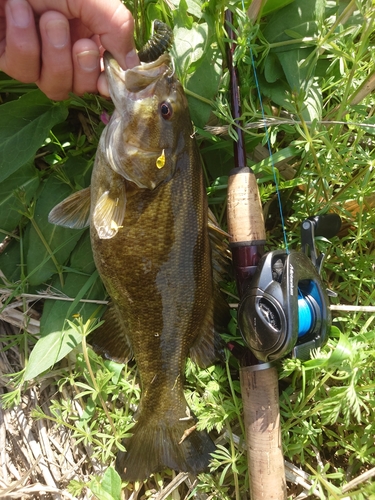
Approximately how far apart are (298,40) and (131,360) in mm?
1814

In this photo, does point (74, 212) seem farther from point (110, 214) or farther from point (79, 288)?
point (79, 288)

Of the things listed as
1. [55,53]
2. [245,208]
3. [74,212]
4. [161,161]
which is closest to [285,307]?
[245,208]

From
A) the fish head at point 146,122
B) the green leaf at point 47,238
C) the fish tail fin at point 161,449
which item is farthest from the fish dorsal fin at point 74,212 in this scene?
the fish tail fin at point 161,449

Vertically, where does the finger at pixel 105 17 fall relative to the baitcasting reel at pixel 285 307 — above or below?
above

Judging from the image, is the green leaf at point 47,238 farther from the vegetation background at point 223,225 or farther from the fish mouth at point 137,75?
the fish mouth at point 137,75

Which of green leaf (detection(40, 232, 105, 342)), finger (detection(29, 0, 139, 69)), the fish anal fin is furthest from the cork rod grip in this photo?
green leaf (detection(40, 232, 105, 342))

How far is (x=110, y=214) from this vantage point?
178 centimetres

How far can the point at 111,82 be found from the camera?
168 centimetres

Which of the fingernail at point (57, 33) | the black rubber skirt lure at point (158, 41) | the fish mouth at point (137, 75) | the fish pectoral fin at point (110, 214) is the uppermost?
the fingernail at point (57, 33)

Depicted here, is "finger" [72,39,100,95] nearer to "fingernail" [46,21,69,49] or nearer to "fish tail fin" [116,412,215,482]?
"fingernail" [46,21,69,49]

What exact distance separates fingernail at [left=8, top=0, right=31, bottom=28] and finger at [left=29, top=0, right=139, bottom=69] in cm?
6

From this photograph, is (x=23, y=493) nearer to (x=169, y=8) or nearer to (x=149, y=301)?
(x=149, y=301)

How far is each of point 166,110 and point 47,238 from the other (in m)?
0.97

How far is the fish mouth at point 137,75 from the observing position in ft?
5.41
